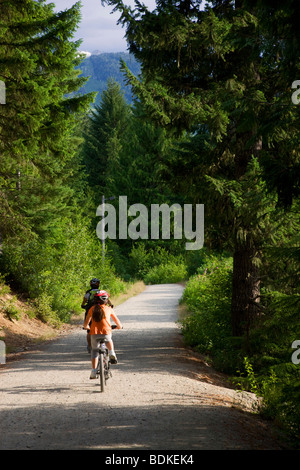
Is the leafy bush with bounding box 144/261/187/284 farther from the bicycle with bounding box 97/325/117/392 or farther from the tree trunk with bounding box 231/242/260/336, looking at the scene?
the bicycle with bounding box 97/325/117/392

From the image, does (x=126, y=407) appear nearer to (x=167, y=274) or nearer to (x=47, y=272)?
(x=47, y=272)

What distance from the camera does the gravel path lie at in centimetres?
531

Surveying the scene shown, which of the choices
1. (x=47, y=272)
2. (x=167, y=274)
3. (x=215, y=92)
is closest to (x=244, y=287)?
(x=215, y=92)

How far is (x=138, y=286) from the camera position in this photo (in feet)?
118

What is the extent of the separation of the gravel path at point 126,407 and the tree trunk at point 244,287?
141cm

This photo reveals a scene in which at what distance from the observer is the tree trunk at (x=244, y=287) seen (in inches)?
436

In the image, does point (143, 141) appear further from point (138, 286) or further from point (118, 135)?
point (138, 286)

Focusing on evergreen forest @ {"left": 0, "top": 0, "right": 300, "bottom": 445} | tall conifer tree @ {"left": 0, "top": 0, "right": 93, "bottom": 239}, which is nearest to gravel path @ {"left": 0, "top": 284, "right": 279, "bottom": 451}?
evergreen forest @ {"left": 0, "top": 0, "right": 300, "bottom": 445}

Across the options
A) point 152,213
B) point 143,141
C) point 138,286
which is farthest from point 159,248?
point 138,286

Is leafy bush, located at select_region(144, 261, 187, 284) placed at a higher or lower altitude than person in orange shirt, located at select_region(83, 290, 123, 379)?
lower

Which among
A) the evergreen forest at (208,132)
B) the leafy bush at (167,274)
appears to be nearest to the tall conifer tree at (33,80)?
the evergreen forest at (208,132)

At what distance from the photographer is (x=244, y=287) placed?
1115 cm

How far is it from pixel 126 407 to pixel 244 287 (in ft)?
16.9

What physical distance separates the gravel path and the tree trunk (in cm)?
141
